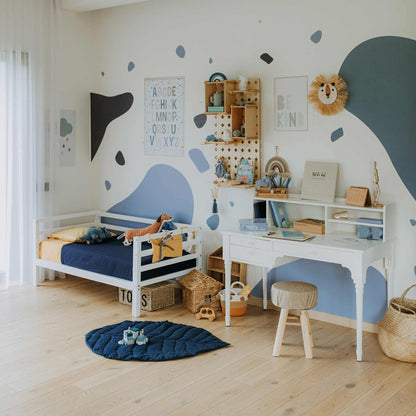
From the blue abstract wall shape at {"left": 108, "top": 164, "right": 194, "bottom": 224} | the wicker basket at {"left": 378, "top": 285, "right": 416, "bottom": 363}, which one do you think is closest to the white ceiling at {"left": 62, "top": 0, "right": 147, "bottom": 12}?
the blue abstract wall shape at {"left": 108, "top": 164, "right": 194, "bottom": 224}

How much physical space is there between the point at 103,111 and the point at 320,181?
2.46m

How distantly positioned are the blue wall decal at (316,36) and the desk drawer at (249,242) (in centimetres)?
149

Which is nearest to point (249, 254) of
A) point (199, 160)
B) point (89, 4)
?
point (199, 160)

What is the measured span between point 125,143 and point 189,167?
830mm

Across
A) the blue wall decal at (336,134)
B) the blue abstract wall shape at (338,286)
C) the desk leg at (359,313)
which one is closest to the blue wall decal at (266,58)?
the blue wall decal at (336,134)

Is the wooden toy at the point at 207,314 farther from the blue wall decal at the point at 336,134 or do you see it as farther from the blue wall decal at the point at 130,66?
the blue wall decal at the point at 130,66

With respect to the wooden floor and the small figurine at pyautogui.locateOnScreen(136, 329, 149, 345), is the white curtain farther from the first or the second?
the small figurine at pyautogui.locateOnScreen(136, 329, 149, 345)

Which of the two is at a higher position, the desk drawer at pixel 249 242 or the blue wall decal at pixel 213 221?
the blue wall decal at pixel 213 221

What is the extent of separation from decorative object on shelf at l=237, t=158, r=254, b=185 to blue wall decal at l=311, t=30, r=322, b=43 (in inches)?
40.7

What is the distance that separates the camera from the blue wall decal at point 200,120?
4.65 meters

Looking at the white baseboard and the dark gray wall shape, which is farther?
the dark gray wall shape

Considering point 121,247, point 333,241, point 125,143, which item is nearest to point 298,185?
point 333,241

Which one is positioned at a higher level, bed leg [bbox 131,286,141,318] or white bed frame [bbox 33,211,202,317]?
white bed frame [bbox 33,211,202,317]

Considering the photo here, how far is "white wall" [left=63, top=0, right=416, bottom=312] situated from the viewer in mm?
3727
